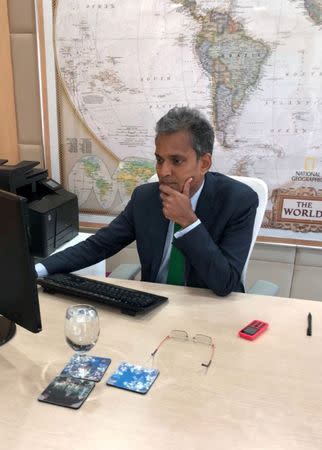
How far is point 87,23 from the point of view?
2.25 m

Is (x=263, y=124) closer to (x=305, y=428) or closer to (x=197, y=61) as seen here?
(x=197, y=61)

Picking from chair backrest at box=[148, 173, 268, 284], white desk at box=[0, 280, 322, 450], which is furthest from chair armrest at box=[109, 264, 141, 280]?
chair backrest at box=[148, 173, 268, 284]

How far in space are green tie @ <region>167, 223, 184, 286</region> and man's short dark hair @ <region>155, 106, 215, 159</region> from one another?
1.06ft

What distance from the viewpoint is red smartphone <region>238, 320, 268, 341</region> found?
113 centimetres

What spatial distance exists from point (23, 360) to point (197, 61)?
1725mm

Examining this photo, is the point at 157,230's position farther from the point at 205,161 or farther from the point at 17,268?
the point at 17,268

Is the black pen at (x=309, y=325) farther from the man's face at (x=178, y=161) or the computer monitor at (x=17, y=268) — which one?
the computer monitor at (x=17, y=268)

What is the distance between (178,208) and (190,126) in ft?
1.00

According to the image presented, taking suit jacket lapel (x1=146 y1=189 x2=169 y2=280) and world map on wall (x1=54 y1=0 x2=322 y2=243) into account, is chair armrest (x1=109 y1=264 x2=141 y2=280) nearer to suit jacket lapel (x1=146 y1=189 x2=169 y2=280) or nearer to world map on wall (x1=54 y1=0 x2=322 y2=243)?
suit jacket lapel (x1=146 y1=189 x2=169 y2=280)

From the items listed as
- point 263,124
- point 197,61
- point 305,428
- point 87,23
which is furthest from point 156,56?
point 305,428

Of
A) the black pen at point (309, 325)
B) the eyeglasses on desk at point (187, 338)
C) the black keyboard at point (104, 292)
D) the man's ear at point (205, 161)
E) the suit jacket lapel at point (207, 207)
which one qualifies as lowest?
the black pen at point (309, 325)

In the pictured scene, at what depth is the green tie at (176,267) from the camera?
1.58 m

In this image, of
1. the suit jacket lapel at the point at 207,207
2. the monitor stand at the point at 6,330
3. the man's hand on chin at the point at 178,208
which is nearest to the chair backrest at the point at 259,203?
the suit jacket lapel at the point at 207,207

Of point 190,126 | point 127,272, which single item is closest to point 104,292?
point 127,272
